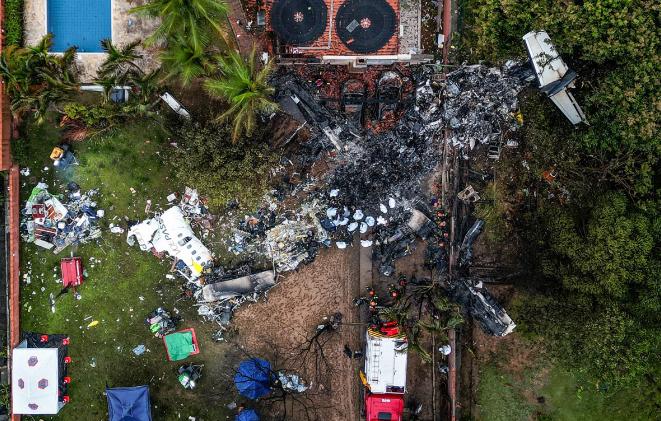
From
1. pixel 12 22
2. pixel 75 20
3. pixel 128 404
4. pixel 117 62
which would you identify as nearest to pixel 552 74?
pixel 117 62

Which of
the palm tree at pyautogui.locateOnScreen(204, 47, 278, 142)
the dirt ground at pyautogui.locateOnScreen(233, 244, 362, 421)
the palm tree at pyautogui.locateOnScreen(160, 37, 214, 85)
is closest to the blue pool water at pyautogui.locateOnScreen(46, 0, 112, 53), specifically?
the palm tree at pyautogui.locateOnScreen(160, 37, 214, 85)

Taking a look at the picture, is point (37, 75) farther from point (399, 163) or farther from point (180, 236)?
point (399, 163)

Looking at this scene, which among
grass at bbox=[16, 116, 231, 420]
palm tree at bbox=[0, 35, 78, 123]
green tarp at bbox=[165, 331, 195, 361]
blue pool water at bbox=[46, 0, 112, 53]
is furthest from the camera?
green tarp at bbox=[165, 331, 195, 361]

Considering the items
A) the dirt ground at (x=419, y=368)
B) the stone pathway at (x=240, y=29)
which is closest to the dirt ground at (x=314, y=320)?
the dirt ground at (x=419, y=368)

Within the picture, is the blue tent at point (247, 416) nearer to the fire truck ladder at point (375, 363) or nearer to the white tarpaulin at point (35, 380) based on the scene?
the fire truck ladder at point (375, 363)

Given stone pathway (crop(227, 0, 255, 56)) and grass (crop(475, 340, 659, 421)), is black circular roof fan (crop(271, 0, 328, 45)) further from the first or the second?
grass (crop(475, 340, 659, 421))

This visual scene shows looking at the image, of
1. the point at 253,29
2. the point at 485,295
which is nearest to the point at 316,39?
the point at 253,29
